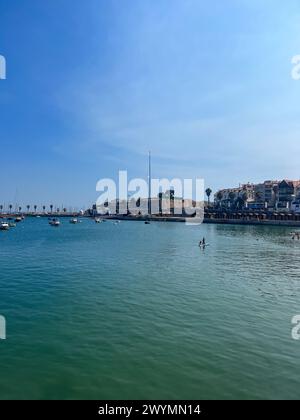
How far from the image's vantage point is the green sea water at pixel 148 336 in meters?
10.9

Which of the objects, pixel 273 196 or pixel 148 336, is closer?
pixel 148 336

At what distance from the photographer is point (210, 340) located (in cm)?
1494

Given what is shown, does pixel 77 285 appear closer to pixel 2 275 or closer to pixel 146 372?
pixel 2 275

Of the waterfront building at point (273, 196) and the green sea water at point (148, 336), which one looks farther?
the waterfront building at point (273, 196)

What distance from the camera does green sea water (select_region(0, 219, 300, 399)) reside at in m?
10.9

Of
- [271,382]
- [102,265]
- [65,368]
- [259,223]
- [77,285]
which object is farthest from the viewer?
[259,223]

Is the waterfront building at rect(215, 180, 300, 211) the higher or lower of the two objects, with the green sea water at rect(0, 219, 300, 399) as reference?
higher

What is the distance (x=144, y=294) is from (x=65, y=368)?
1159cm

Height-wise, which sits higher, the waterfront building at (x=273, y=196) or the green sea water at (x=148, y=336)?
the waterfront building at (x=273, y=196)

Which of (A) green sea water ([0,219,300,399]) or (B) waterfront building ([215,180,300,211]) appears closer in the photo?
(A) green sea water ([0,219,300,399])

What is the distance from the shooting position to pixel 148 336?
50.5 feet

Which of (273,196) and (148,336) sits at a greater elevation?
(273,196)
